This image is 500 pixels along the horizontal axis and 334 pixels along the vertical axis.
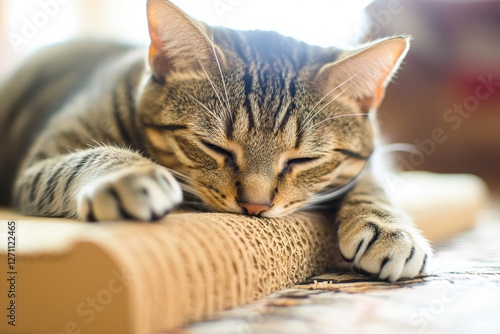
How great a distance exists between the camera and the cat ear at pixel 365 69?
115 centimetres

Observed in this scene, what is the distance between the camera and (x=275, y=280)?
91 cm

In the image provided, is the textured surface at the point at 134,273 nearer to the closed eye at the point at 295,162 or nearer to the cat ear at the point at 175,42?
the closed eye at the point at 295,162

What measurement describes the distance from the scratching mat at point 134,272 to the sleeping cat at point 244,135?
4.0 inches

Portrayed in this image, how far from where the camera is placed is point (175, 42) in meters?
1.15

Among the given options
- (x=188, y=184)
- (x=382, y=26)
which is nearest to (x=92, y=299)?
(x=188, y=184)

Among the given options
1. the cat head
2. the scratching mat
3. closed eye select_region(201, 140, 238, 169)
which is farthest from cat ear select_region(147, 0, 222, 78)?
the scratching mat

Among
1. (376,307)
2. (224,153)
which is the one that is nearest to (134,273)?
(376,307)

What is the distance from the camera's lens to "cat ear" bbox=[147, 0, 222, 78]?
109 centimetres

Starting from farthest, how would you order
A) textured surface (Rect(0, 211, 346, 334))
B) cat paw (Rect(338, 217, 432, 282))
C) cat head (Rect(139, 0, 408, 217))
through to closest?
1. cat head (Rect(139, 0, 408, 217))
2. cat paw (Rect(338, 217, 432, 282))
3. textured surface (Rect(0, 211, 346, 334))

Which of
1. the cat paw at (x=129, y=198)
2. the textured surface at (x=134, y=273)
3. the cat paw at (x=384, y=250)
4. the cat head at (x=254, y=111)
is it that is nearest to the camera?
the textured surface at (x=134, y=273)

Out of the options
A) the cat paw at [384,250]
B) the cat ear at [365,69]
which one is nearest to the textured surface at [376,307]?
the cat paw at [384,250]

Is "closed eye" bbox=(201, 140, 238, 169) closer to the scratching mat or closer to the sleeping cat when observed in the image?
the sleeping cat

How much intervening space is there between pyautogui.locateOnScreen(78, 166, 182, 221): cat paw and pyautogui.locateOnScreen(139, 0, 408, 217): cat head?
24cm

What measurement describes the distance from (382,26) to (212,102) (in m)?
2.21
